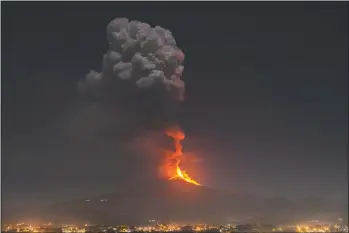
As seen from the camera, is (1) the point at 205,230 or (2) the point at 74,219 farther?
(2) the point at 74,219

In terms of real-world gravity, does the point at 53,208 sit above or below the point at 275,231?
above

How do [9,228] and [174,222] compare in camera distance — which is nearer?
[9,228]

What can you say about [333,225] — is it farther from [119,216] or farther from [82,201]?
[82,201]

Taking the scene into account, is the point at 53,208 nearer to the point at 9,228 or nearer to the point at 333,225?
the point at 9,228

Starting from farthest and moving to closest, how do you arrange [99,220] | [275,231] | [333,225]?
[99,220]
[333,225]
[275,231]

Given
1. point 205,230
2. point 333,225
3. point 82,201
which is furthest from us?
point 82,201

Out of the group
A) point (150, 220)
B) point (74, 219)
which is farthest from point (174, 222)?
point (74, 219)

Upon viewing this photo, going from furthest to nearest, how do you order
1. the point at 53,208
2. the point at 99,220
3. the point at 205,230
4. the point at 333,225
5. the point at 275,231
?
the point at 53,208 → the point at 99,220 → the point at 205,230 → the point at 333,225 → the point at 275,231

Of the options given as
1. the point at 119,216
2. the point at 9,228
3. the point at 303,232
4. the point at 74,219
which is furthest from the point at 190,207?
the point at 9,228

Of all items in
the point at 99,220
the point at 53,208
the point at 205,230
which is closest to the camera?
the point at 205,230

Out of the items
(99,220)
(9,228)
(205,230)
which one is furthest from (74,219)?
(205,230)
